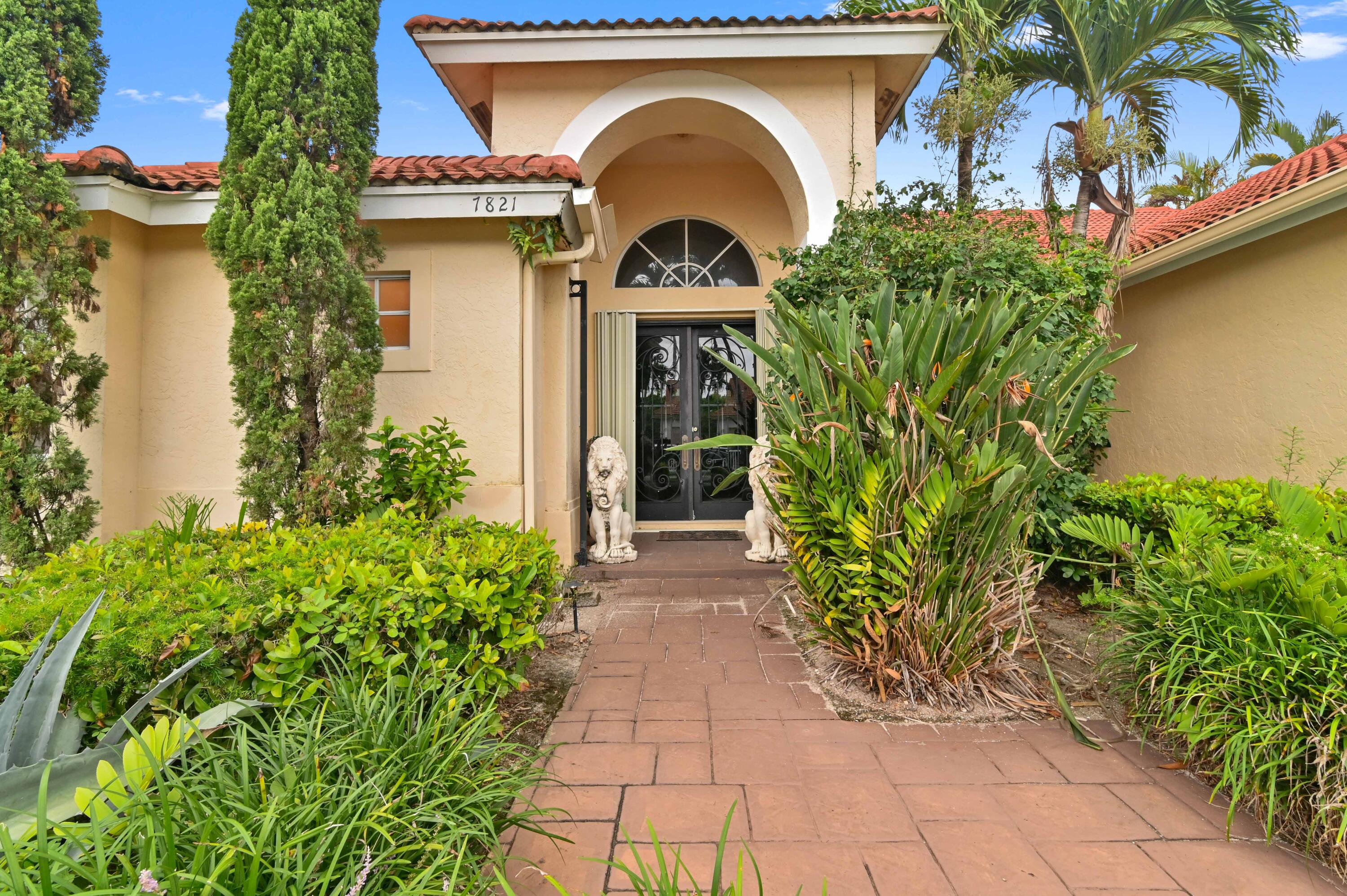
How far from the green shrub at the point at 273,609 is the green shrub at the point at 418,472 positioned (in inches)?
72.2

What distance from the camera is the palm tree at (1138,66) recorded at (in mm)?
8117

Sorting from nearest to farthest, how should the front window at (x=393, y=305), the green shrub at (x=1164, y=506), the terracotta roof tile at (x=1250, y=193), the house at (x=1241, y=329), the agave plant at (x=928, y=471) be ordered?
the agave plant at (x=928, y=471), the green shrub at (x=1164, y=506), the house at (x=1241, y=329), the terracotta roof tile at (x=1250, y=193), the front window at (x=393, y=305)

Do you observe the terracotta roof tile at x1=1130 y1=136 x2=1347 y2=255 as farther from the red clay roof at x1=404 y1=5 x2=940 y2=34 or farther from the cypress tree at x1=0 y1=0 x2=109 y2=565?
the cypress tree at x1=0 y1=0 x2=109 y2=565

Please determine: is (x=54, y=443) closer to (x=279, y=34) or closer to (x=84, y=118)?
(x=84, y=118)

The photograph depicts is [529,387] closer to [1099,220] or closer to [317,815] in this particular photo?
[317,815]

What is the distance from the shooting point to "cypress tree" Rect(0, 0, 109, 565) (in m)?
4.40

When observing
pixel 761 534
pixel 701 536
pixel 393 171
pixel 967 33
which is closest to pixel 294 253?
pixel 393 171

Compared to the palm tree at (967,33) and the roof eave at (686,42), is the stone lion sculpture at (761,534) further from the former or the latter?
the roof eave at (686,42)

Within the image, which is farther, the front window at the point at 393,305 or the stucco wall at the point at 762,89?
the stucco wall at the point at 762,89

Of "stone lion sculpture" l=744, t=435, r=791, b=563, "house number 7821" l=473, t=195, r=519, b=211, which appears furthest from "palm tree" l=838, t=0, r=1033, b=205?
"house number 7821" l=473, t=195, r=519, b=211

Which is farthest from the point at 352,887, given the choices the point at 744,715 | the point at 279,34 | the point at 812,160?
the point at 812,160

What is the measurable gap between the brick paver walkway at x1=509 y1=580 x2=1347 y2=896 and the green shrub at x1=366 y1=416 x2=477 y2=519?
2.23 meters

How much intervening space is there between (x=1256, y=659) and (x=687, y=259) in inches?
289

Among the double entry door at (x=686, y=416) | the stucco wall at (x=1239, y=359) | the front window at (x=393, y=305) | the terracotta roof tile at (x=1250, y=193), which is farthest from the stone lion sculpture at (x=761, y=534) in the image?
the terracotta roof tile at (x=1250, y=193)
